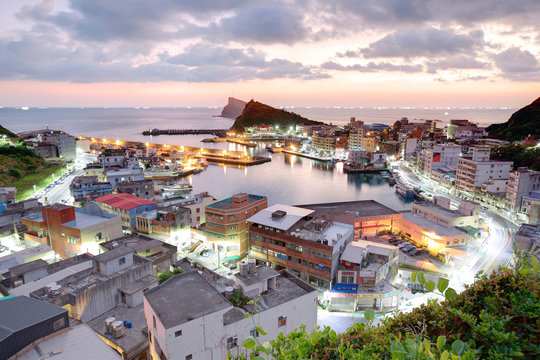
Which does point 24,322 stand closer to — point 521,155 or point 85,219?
point 85,219

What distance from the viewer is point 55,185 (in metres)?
23.2

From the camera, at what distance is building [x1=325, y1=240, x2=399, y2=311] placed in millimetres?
9141

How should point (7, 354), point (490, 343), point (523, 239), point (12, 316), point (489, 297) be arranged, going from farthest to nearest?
point (523, 239) → point (12, 316) → point (7, 354) → point (489, 297) → point (490, 343)

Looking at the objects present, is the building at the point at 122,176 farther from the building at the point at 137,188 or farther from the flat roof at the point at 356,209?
the flat roof at the point at 356,209

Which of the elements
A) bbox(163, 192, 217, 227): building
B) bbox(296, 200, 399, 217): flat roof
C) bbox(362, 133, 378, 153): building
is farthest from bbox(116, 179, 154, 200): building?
bbox(362, 133, 378, 153): building

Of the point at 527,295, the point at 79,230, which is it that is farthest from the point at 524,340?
the point at 79,230

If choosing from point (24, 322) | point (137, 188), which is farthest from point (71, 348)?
point (137, 188)

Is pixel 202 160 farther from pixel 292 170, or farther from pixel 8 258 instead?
pixel 8 258

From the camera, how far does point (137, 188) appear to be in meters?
18.8

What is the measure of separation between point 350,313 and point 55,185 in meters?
23.1

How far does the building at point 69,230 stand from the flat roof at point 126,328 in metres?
4.13

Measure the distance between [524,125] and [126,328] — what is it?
159 ft

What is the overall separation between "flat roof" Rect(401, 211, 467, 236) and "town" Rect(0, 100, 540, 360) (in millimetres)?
83

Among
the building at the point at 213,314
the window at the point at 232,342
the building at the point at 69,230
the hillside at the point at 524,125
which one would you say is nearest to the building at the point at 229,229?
the building at the point at 69,230
